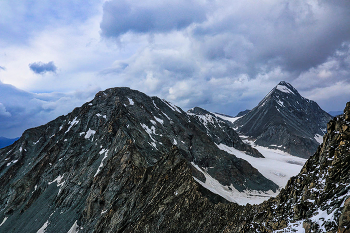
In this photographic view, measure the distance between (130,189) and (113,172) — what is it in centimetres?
1083

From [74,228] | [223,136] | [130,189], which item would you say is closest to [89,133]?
[74,228]

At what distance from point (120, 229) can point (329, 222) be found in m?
30.4

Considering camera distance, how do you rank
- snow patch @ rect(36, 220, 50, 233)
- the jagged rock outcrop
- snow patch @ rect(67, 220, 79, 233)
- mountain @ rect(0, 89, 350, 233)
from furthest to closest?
the jagged rock outcrop
snow patch @ rect(36, 220, 50, 233)
snow patch @ rect(67, 220, 79, 233)
mountain @ rect(0, 89, 350, 233)

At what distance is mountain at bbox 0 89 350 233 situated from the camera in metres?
14.9

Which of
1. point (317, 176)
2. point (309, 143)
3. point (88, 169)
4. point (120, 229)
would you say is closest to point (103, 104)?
point (88, 169)

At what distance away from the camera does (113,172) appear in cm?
5022

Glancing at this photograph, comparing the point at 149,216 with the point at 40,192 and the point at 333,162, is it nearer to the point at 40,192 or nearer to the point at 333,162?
the point at 333,162

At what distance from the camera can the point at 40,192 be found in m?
68.4

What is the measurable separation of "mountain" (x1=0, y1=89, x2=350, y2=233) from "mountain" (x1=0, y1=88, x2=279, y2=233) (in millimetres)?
260

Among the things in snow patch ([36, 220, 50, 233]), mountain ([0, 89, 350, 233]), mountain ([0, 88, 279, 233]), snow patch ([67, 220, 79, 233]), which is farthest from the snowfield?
snow patch ([36, 220, 50, 233])

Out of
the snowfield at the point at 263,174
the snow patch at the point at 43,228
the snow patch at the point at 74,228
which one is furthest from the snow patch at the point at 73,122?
the snowfield at the point at 263,174

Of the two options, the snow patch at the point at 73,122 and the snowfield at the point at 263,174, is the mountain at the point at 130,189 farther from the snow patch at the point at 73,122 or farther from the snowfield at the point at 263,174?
the snowfield at the point at 263,174

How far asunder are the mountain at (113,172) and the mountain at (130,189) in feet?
0.85

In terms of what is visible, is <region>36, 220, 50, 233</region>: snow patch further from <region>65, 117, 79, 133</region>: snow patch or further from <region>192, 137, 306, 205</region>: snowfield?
<region>65, 117, 79, 133</region>: snow patch
